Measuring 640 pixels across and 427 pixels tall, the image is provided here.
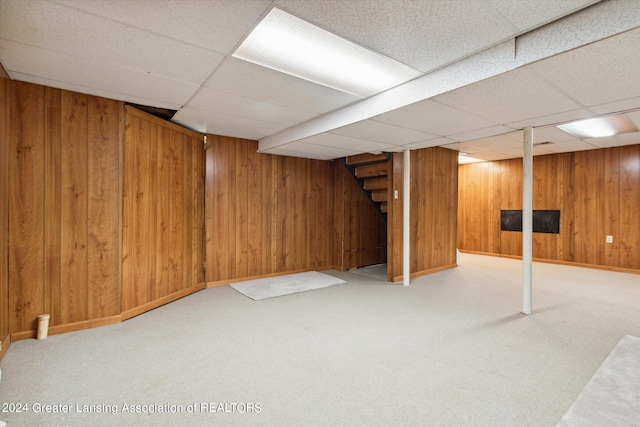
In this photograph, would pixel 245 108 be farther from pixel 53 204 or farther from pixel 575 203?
pixel 575 203

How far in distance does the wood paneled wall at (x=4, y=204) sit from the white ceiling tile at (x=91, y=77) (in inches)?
7.4

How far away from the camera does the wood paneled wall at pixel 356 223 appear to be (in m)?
5.68

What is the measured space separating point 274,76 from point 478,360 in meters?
2.63

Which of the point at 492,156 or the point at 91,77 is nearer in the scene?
the point at 91,77

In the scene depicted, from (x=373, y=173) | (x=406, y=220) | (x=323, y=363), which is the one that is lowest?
(x=323, y=363)

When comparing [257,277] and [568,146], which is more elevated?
[568,146]

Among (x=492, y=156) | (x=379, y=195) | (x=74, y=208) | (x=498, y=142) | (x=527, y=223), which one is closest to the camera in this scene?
(x=74, y=208)

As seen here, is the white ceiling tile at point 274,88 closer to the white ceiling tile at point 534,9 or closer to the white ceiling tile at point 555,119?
the white ceiling tile at point 534,9

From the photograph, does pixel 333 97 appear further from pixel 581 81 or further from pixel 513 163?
pixel 513 163

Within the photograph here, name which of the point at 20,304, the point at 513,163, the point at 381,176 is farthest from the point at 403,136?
the point at 513,163

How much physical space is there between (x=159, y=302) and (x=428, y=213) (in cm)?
428

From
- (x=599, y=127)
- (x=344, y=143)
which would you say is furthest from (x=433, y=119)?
(x=599, y=127)

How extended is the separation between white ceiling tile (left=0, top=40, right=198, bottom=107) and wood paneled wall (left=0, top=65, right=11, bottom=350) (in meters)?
0.19

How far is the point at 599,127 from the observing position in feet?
13.7
